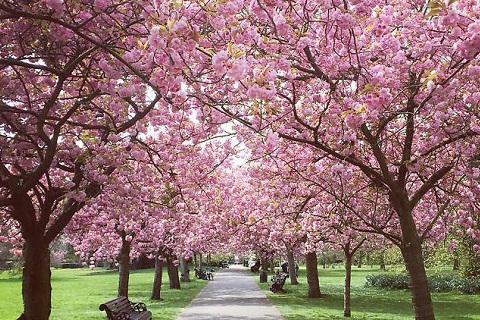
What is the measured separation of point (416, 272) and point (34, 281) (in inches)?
287

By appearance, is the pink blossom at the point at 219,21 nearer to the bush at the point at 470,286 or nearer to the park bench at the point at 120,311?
the park bench at the point at 120,311

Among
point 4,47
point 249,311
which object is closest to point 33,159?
point 4,47

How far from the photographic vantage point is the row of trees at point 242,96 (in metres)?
5.62

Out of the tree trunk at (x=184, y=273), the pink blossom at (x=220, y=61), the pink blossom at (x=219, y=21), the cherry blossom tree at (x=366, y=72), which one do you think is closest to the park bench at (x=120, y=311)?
the cherry blossom tree at (x=366, y=72)

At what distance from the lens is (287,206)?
47.7ft

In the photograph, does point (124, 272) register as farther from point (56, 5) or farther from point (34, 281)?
point (56, 5)

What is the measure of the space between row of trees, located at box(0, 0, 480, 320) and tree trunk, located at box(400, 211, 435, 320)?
0.02 metres

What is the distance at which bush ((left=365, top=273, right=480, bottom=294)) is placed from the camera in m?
25.8

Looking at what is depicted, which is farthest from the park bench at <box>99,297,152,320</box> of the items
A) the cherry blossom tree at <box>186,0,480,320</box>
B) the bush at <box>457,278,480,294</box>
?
the bush at <box>457,278,480,294</box>

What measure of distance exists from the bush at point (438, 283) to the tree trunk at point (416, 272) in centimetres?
2012

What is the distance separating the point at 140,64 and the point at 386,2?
197 inches

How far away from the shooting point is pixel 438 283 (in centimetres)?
2861

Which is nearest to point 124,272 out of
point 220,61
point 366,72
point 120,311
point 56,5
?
point 120,311

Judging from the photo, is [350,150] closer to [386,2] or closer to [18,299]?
[386,2]
